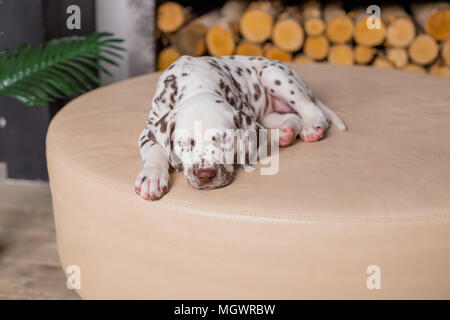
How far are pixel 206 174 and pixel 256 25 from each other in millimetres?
2385

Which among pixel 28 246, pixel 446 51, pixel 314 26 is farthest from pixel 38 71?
pixel 446 51

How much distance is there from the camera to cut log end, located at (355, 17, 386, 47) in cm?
394

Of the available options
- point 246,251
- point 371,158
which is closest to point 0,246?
point 246,251

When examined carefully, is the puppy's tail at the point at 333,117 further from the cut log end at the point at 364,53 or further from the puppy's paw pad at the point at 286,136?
the cut log end at the point at 364,53

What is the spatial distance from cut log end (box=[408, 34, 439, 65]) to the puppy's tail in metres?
1.66

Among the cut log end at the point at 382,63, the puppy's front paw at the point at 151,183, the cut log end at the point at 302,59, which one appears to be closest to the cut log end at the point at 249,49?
the cut log end at the point at 302,59

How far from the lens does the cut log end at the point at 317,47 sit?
13.3 ft

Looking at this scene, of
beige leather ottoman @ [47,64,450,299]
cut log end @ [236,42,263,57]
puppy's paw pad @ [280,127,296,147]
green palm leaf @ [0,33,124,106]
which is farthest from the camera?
cut log end @ [236,42,263,57]

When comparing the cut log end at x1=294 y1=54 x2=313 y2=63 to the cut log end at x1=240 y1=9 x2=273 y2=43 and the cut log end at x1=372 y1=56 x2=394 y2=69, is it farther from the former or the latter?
the cut log end at x1=372 y1=56 x2=394 y2=69

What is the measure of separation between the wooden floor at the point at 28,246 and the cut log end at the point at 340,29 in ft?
8.15

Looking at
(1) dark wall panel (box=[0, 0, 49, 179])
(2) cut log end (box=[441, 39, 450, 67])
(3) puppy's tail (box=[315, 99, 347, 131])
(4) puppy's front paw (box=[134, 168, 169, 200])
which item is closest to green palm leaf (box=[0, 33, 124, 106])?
(1) dark wall panel (box=[0, 0, 49, 179])

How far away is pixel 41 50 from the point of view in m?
2.83

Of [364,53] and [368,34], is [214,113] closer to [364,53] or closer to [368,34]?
[368,34]
